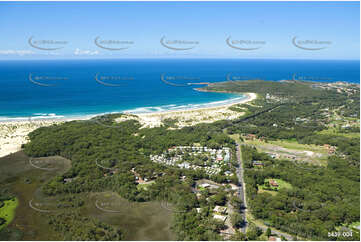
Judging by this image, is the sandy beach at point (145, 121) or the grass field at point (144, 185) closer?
the grass field at point (144, 185)

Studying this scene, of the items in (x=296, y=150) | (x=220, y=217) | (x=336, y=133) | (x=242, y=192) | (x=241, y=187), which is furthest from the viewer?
(x=336, y=133)

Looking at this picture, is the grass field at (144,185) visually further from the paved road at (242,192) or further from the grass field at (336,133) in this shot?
the grass field at (336,133)

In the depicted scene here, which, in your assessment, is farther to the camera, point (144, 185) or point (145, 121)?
point (145, 121)

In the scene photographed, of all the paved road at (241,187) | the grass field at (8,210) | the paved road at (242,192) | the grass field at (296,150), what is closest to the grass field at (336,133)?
the grass field at (296,150)

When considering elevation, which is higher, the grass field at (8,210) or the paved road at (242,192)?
the paved road at (242,192)

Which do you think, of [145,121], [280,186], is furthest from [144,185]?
[145,121]

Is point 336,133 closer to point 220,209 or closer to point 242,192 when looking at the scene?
point 242,192

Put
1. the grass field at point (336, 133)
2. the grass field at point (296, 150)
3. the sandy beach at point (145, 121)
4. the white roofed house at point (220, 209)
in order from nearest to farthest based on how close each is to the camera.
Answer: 1. the white roofed house at point (220, 209)
2. the grass field at point (296, 150)
3. the sandy beach at point (145, 121)
4. the grass field at point (336, 133)
